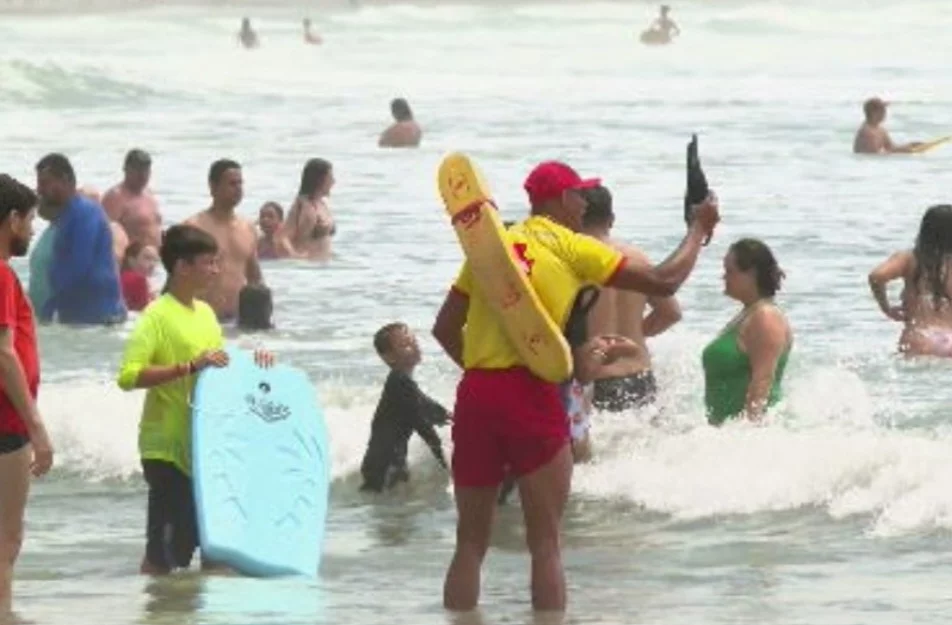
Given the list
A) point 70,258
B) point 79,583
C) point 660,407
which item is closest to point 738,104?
point 70,258

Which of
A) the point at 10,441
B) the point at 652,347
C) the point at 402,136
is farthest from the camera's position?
the point at 402,136

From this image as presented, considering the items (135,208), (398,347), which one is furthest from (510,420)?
(135,208)

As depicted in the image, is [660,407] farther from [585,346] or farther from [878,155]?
[878,155]

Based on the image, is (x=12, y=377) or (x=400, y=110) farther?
(x=400, y=110)

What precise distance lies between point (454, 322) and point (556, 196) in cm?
43

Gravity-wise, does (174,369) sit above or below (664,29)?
below

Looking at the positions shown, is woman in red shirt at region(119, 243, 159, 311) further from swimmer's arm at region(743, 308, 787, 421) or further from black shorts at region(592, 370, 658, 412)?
swimmer's arm at region(743, 308, 787, 421)

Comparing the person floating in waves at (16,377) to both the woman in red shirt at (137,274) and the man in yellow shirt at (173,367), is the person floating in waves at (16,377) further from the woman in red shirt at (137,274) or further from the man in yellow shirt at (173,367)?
the woman in red shirt at (137,274)

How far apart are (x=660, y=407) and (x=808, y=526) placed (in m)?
1.44

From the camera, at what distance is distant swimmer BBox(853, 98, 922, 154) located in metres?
31.7

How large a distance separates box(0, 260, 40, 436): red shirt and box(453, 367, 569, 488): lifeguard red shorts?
3.68 ft

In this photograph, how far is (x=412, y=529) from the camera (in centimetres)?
1164

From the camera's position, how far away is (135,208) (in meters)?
19.2

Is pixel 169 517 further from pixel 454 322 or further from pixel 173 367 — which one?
pixel 454 322
